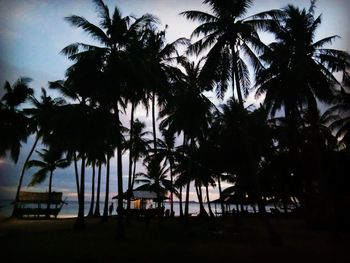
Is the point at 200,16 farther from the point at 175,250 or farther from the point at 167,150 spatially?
the point at 167,150

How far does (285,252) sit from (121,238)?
24.1ft

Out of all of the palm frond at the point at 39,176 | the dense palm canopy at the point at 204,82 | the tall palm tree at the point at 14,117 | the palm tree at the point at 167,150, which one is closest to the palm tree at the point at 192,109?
the dense palm canopy at the point at 204,82

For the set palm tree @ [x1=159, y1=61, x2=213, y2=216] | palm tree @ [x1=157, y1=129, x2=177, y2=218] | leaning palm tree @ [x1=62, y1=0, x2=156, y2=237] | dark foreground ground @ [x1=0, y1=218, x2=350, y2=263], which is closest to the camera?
dark foreground ground @ [x1=0, y1=218, x2=350, y2=263]

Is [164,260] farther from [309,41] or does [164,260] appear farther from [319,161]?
[309,41]

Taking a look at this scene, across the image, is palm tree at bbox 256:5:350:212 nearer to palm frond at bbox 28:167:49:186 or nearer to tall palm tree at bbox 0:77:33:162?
tall palm tree at bbox 0:77:33:162

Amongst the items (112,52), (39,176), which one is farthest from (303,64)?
(39,176)

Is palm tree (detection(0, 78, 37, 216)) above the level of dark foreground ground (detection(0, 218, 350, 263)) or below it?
above

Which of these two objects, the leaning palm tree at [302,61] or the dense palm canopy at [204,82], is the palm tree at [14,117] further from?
the leaning palm tree at [302,61]

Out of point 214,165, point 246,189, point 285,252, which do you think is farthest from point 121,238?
point 246,189

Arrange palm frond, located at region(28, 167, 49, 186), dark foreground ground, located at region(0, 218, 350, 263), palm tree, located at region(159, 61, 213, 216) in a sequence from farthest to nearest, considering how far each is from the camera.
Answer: palm frond, located at region(28, 167, 49, 186), palm tree, located at region(159, 61, 213, 216), dark foreground ground, located at region(0, 218, 350, 263)

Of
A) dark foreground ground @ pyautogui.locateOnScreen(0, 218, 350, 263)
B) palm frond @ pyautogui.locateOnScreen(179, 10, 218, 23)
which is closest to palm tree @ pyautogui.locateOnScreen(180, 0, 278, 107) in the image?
palm frond @ pyautogui.locateOnScreen(179, 10, 218, 23)

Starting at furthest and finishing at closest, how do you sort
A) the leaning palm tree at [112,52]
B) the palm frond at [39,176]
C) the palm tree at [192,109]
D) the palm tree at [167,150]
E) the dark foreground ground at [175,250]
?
1. the palm frond at [39,176]
2. the palm tree at [167,150]
3. the palm tree at [192,109]
4. the leaning palm tree at [112,52]
5. the dark foreground ground at [175,250]

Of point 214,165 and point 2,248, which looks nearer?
point 2,248

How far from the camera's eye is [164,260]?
9.98 m
